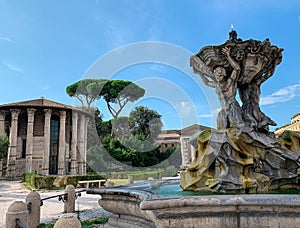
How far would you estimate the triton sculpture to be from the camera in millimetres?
4789

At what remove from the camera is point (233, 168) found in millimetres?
4793

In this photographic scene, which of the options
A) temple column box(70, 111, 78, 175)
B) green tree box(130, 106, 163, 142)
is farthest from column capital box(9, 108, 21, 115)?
green tree box(130, 106, 163, 142)

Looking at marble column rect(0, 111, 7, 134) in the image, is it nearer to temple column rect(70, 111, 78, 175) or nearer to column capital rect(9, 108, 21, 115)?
column capital rect(9, 108, 21, 115)

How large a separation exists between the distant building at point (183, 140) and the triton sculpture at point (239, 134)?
20312 mm

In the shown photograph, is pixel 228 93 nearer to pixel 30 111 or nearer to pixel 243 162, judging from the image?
pixel 243 162

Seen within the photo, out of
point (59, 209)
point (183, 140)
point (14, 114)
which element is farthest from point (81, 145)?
point (59, 209)

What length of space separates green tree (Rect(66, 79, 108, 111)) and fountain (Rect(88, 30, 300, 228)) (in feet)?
116

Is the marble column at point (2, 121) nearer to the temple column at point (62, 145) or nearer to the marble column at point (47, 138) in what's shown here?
the marble column at point (47, 138)

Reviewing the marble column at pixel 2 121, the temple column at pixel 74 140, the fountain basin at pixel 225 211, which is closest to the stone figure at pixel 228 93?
the fountain basin at pixel 225 211

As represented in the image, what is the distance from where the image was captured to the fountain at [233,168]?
3.06 m

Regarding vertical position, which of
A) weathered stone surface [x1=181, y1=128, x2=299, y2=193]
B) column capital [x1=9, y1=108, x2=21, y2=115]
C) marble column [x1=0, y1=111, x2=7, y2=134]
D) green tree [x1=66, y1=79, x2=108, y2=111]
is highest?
green tree [x1=66, y1=79, x2=108, y2=111]

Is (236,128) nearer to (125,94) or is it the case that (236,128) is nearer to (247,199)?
(247,199)

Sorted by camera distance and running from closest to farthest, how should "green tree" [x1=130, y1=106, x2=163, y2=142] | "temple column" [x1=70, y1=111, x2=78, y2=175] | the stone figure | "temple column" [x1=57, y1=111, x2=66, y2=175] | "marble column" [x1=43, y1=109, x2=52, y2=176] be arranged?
the stone figure
"marble column" [x1=43, y1=109, x2=52, y2=176]
"temple column" [x1=57, y1=111, x2=66, y2=175]
"temple column" [x1=70, y1=111, x2=78, y2=175]
"green tree" [x1=130, y1=106, x2=163, y2=142]

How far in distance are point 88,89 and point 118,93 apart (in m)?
4.90
